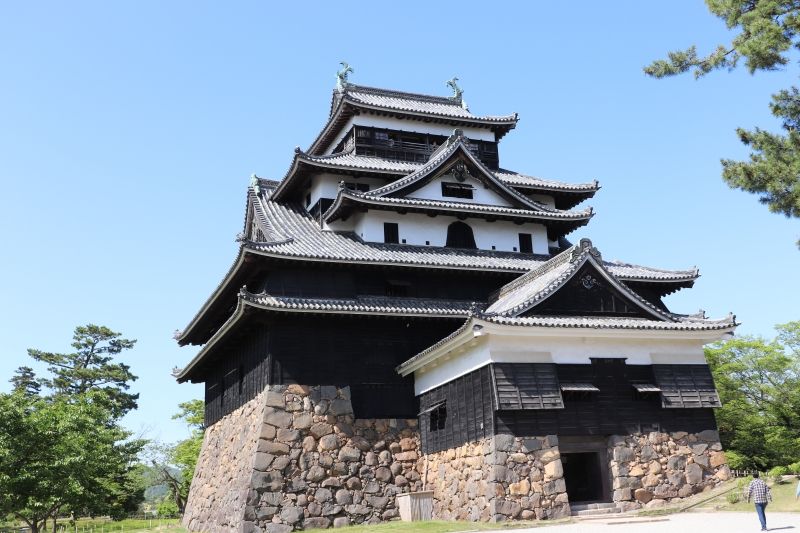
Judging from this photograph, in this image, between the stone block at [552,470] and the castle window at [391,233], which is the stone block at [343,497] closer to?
the stone block at [552,470]

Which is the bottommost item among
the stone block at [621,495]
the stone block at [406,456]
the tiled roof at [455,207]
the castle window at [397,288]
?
the stone block at [621,495]

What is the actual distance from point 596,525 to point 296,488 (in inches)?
345

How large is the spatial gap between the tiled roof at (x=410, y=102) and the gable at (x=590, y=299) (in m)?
14.2

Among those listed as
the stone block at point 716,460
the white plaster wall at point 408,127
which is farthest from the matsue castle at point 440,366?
the white plaster wall at point 408,127

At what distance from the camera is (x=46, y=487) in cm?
2716

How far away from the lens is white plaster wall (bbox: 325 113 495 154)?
3167cm

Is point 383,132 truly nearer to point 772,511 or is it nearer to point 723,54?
point 723,54

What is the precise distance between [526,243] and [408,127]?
8533 millimetres

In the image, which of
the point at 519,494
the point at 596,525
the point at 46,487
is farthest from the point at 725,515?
the point at 46,487

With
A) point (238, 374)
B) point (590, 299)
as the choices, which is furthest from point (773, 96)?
point (238, 374)

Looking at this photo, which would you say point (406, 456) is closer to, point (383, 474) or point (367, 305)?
point (383, 474)

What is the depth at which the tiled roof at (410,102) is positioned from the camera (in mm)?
31906

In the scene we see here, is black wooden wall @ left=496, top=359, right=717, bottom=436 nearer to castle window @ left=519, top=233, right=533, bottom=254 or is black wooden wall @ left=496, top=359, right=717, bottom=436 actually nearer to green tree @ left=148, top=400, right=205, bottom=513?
castle window @ left=519, top=233, right=533, bottom=254

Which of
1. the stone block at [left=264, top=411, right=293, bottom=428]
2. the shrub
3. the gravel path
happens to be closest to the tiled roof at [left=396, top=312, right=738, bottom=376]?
the shrub
